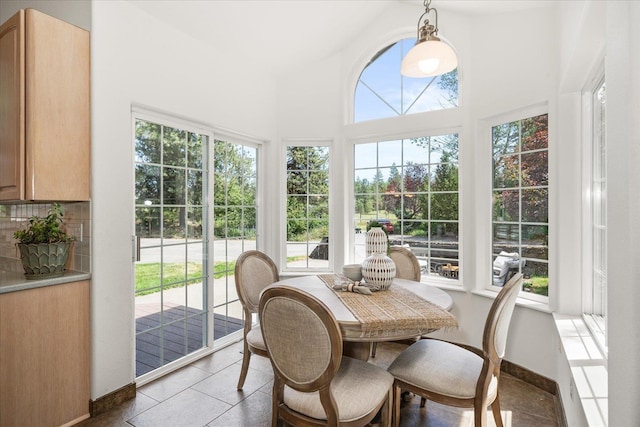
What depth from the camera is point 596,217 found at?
2.10 metres

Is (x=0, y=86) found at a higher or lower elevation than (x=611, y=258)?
higher

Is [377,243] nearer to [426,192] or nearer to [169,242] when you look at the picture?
[426,192]

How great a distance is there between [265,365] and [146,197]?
5.66ft

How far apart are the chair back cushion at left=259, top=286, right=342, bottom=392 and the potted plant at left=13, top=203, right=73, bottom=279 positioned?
5.13 ft

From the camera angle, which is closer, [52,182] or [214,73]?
[52,182]

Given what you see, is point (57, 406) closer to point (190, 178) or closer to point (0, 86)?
point (190, 178)

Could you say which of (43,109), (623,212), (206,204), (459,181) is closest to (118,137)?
(43,109)

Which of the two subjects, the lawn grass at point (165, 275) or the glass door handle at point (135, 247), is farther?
the lawn grass at point (165, 275)

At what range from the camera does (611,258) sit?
1.05m

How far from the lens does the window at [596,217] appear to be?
193 cm

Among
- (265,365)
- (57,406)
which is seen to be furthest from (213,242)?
(57,406)

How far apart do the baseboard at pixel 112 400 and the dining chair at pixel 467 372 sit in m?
1.84

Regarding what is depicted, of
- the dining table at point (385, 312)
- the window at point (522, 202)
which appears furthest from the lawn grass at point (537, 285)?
the dining table at point (385, 312)

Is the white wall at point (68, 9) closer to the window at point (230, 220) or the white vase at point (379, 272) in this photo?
the window at point (230, 220)
